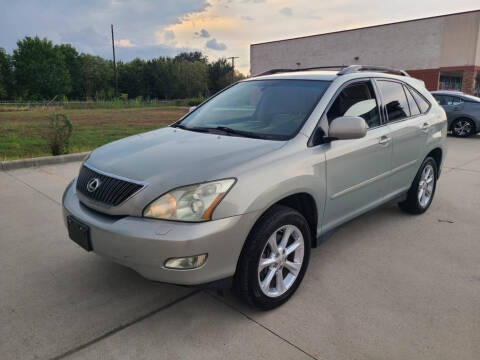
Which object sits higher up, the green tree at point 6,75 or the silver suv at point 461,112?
the green tree at point 6,75

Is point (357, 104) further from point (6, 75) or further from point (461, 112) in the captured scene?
point (6, 75)

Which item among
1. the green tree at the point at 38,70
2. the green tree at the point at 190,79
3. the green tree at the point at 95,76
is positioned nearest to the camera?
the green tree at the point at 38,70

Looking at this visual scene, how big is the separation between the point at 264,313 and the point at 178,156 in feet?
4.10

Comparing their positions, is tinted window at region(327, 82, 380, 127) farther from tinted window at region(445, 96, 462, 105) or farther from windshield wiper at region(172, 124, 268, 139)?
tinted window at region(445, 96, 462, 105)

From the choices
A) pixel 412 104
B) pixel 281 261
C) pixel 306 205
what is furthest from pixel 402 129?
pixel 281 261

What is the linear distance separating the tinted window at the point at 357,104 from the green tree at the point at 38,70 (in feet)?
232

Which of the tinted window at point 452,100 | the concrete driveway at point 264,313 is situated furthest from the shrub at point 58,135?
the tinted window at point 452,100

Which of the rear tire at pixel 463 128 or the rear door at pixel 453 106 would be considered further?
the rear door at pixel 453 106

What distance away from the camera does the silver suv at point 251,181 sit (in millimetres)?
2268

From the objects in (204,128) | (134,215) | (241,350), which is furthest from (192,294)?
(204,128)

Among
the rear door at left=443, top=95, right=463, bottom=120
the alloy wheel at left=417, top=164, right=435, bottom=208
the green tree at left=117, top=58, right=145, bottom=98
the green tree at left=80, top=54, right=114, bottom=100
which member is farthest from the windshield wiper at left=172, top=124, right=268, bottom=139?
the green tree at left=117, top=58, right=145, bottom=98

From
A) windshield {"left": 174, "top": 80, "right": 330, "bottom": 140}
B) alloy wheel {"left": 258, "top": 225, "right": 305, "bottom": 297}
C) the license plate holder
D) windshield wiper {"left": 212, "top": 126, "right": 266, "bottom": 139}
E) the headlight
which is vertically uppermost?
windshield {"left": 174, "top": 80, "right": 330, "bottom": 140}

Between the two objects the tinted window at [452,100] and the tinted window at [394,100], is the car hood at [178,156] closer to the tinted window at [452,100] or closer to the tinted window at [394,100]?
the tinted window at [394,100]

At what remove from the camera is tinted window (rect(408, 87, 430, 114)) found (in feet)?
14.4
